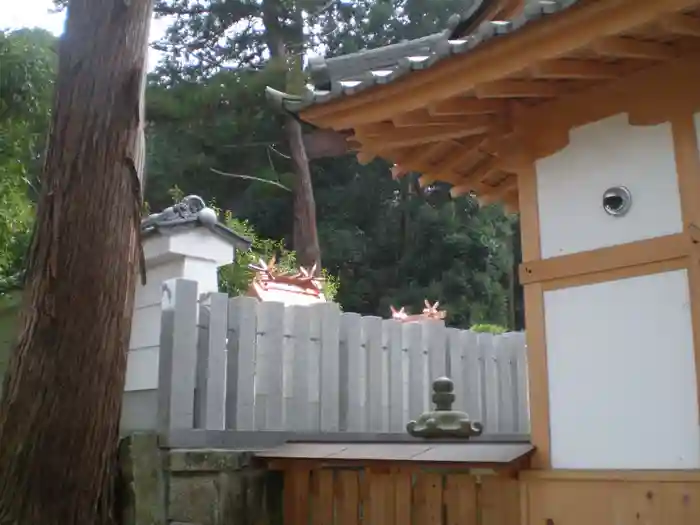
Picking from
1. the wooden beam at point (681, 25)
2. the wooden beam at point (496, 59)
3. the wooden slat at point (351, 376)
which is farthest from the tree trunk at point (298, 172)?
the wooden beam at point (681, 25)

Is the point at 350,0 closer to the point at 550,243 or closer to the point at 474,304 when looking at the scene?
the point at 474,304

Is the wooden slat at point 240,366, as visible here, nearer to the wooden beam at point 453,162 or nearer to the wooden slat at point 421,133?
the wooden beam at point 453,162

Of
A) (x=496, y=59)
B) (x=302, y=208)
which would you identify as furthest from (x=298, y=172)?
(x=496, y=59)

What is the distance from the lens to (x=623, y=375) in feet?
10.9

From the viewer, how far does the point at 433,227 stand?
18.2m

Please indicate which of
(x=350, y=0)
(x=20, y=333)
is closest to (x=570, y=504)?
(x=20, y=333)

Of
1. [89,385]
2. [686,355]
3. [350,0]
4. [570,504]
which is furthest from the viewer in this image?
[350,0]

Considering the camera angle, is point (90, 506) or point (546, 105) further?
point (90, 506)

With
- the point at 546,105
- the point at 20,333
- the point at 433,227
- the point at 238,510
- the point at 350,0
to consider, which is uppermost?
the point at 350,0

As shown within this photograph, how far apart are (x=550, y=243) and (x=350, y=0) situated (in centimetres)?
1744

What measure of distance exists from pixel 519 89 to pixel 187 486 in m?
2.75

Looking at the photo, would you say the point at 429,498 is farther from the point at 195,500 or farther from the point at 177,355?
the point at 177,355

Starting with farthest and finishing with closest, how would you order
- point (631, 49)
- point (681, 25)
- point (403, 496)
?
point (403, 496) → point (631, 49) → point (681, 25)

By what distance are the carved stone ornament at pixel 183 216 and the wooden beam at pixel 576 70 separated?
8.16ft
